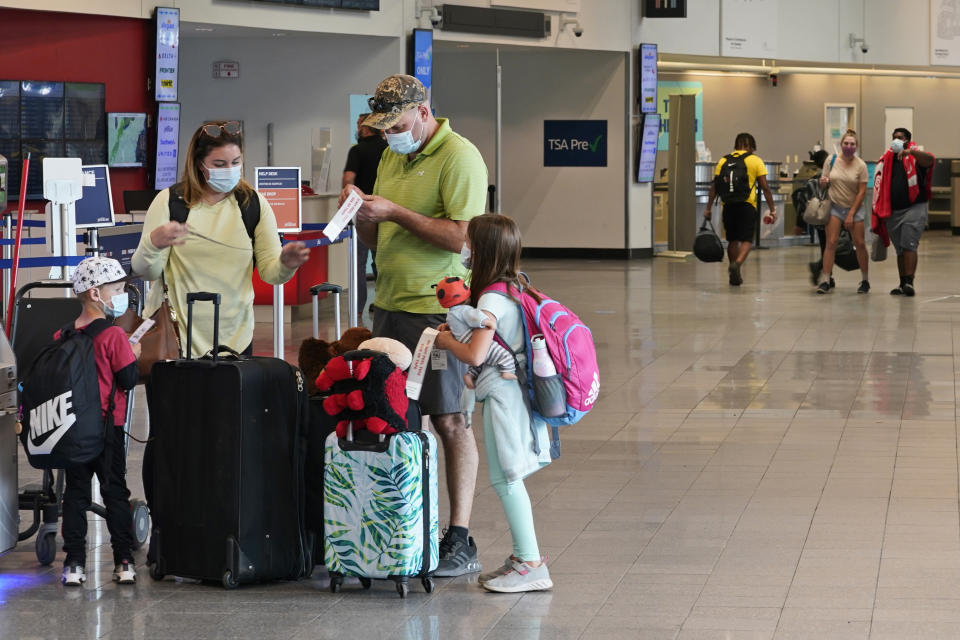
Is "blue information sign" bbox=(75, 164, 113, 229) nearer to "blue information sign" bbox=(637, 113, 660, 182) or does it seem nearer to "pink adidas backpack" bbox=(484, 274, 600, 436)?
"pink adidas backpack" bbox=(484, 274, 600, 436)

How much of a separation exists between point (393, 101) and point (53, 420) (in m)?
1.53

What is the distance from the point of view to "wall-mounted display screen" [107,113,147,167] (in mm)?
14203

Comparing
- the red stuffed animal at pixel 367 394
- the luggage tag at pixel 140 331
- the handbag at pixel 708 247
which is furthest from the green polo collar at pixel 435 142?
the handbag at pixel 708 247

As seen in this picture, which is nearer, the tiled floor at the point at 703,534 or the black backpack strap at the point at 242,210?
the tiled floor at the point at 703,534

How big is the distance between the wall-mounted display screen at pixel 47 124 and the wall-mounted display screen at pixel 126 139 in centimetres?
7

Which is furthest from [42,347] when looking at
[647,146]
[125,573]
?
[647,146]

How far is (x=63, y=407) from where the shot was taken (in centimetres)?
472

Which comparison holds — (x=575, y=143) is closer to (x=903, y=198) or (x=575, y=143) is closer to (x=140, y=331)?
(x=903, y=198)

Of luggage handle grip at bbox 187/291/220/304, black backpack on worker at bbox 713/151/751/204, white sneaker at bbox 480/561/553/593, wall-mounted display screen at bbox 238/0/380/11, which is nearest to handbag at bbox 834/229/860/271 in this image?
black backpack on worker at bbox 713/151/751/204

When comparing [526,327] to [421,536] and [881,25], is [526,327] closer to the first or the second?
[421,536]

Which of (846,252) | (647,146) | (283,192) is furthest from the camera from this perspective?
(647,146)

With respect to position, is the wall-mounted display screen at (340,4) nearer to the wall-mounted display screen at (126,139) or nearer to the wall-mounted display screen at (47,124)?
the wall-mounted display screen at (126,139)

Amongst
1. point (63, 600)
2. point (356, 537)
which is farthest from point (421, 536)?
point (63, 600)

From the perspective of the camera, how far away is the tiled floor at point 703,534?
14.6 ft
